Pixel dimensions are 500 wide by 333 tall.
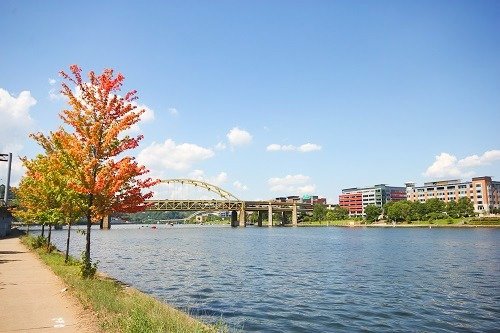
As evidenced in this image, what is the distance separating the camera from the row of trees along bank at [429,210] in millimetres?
153125

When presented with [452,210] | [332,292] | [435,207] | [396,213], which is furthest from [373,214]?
[332,292]

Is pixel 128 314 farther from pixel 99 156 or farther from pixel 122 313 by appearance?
pixel 99 156

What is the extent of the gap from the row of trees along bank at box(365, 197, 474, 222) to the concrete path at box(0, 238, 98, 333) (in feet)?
503

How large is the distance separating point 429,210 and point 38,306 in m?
170

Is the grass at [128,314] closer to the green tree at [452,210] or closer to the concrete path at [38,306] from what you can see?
the concrete path at [38,306]

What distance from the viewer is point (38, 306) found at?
14.0 meters

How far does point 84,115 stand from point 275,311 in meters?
14.5

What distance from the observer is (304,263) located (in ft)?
127

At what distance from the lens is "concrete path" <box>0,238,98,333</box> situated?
11383 mm

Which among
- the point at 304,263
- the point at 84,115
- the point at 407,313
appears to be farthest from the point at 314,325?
the point at 304,263

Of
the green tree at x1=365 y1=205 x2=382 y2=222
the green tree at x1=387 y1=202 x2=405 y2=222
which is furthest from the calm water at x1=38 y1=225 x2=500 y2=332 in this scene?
the green tree at x1=365 y1=205 x2=382 y2=222

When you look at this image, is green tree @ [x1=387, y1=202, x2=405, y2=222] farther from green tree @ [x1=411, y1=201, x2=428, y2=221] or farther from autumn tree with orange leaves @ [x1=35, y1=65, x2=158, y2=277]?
autumn tree with orange leaves @ [x1=35, y1=65, x2=158, y2=277]

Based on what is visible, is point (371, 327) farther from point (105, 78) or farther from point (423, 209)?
point (423, 209)

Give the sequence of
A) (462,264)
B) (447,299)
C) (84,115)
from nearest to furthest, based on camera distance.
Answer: (84,115), (447,299), (462,264)
